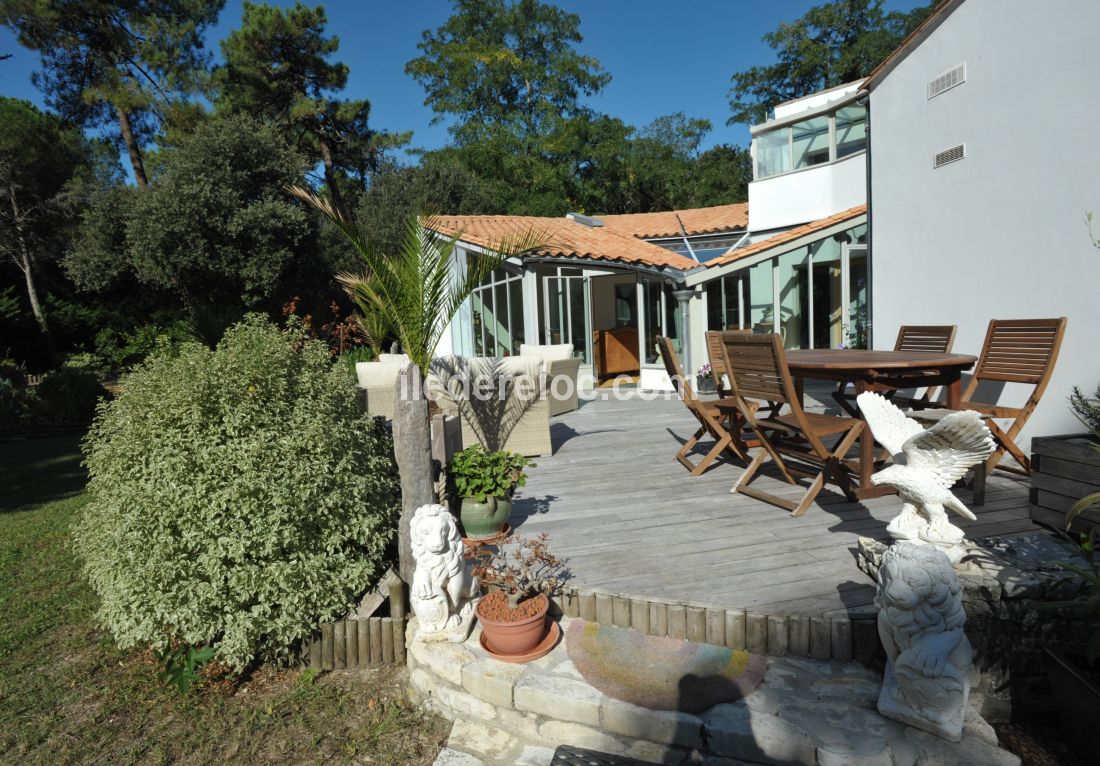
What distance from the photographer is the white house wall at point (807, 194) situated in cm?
1247

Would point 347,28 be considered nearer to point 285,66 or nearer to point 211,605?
point 285,66

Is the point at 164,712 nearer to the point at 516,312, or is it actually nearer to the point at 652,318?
the point at 516,312

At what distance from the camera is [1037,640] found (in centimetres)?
255

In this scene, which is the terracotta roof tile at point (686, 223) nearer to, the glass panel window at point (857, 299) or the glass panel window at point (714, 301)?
the glass panel window at point (857, 299)

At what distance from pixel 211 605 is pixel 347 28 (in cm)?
2236

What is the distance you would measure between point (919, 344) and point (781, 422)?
7.29 ft

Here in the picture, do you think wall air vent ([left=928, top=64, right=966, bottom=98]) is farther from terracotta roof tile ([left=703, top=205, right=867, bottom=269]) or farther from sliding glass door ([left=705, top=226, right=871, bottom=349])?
sliding glass door ([left=705, top=226, right=871, bottom=349])

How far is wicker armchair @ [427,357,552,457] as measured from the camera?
20.0 ft

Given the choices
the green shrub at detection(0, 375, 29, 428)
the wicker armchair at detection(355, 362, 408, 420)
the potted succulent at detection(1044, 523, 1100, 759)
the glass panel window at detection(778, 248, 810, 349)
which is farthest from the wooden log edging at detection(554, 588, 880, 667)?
the green shrub at detection(0, 375, 29, 428)

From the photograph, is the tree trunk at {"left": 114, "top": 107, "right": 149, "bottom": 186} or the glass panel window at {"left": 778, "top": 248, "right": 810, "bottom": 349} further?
the tree trunk at {"left": 114, "top": 107, "right": 149, "bottom": 186}

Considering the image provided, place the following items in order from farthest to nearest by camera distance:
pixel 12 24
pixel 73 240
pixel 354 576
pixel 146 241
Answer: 1. pixel 73 240
2. pixel 12 24
3. pixel 146 241
4. pixel 354 576

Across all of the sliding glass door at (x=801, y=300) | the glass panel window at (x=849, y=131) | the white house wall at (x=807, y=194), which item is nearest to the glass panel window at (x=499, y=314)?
the sliding glass door at (x=801, y=300)

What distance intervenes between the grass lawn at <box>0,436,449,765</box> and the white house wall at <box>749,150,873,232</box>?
505 inches

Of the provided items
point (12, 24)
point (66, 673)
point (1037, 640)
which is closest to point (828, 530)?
point (1037, 640)
